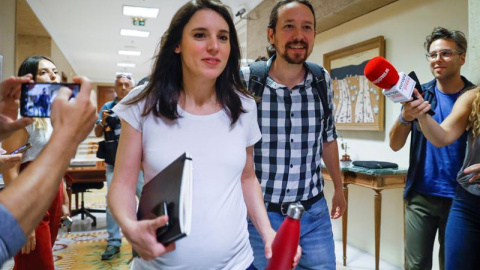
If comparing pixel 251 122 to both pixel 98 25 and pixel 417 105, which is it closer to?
pixel 417 105

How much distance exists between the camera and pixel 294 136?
5.59 feet

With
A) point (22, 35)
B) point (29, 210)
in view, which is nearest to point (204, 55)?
point (29, 210)

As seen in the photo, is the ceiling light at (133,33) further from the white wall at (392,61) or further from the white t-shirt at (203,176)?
the white t-shirt at (203,176)

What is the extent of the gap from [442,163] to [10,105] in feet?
6.79

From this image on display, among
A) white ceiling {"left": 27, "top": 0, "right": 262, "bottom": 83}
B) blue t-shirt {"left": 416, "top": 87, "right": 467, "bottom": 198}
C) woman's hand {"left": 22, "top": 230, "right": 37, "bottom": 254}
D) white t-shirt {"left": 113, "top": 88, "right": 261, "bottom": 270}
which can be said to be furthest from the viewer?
white ceiling {"left": 27, "top": 0, "right": 262, "bottom": 83}

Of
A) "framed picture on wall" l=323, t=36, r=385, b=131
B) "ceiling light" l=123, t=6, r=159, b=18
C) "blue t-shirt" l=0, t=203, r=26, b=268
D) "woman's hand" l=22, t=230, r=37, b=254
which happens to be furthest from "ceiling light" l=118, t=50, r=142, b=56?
"blue t-shirt" l=0, t=203, r=26, b=268

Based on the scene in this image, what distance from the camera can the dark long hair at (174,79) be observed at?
1096 millimetres

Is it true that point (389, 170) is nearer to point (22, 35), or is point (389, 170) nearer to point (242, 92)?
→ point (242, 92)

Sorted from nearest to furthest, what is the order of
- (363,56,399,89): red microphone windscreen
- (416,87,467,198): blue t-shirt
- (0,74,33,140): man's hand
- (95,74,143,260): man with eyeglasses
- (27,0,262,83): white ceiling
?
1. (0,74,33,140): man's hand
2. (363,56,399,89): red microphone windscreen
3. (416,87,467,198): blue t-shirt
4. (95,74,143,260): man with eyeglasses
5. (27,0,262,83): white ceiling

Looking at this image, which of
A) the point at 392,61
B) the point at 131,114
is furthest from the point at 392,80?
the point at 392,61

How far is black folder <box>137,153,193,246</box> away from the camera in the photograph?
732mm

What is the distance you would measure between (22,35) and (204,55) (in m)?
7.47

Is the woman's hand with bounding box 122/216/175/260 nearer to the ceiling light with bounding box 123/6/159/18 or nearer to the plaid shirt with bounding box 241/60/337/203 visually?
the plaid shirt with bounding box 241/60/337/203

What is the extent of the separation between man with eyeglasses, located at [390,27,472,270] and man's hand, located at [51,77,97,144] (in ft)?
5.73
